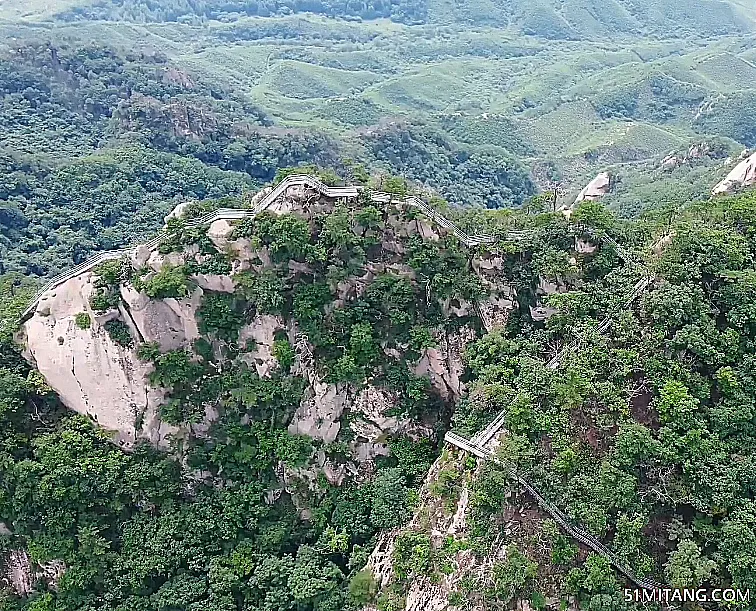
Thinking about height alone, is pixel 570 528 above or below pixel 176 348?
below

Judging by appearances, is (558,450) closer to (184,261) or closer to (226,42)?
(184,261)

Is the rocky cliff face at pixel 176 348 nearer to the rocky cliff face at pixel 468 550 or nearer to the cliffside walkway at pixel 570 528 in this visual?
the rocky cliff face at pixel 468 550

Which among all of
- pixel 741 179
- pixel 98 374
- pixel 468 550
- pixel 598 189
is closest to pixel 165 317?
pixel 98 374

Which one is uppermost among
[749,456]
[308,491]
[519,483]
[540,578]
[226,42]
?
[749,456]

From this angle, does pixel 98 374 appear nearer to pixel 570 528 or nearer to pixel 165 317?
pixel 165 317

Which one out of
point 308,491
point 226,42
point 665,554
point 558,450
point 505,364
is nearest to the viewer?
point 665,554

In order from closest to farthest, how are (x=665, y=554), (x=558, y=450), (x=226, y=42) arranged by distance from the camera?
(x=665, y=554)
(x=558, y=450)
(x=226, y=42)

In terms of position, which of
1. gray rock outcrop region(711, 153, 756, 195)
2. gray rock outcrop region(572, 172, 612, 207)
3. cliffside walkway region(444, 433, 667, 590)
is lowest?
gray rock outcrop region(572, 172, 612, 207)

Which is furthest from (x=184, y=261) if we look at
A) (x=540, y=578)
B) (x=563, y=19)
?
(x=563, y=19)

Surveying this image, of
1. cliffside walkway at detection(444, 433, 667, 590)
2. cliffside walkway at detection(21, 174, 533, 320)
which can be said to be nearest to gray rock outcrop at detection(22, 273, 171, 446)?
cliffside walkway at detection(21, 174, 533, 320)

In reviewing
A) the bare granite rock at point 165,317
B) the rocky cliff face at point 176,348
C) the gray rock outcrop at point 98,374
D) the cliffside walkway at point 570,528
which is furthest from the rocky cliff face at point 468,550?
the bare granite rock at point 165,317

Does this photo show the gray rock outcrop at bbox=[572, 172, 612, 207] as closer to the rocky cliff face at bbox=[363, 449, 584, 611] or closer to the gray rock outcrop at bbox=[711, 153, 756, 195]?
the gray rock outcrop at bbox=[711, 153, 756, 195]
